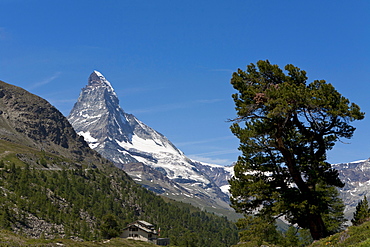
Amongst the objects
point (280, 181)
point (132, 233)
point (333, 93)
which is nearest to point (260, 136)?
point (280, 181)

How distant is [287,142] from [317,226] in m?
7.94

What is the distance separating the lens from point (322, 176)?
34562 millimetres

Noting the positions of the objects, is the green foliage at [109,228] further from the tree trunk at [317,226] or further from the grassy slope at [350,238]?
the grassy slope at [350,238]

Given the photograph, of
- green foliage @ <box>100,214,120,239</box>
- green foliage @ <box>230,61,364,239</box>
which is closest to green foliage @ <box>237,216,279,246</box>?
green foliage @ <box>230,61,364,239</box>

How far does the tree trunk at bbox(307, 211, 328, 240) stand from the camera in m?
33.7

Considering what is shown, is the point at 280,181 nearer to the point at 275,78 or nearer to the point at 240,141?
the point at 240,141

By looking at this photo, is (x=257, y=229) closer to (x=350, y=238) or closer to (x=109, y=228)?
(x=350, y=238)

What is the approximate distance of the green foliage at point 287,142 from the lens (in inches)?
1298

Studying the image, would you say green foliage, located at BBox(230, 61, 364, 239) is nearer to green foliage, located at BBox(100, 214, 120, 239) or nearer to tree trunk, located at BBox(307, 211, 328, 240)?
tree trunk, located at BBox(307, 211, 328, 240)

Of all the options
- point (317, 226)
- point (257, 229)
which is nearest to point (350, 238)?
point (317, 226)

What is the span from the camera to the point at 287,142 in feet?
117

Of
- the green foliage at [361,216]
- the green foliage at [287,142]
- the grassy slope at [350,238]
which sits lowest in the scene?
the grassy slope at [350,238]

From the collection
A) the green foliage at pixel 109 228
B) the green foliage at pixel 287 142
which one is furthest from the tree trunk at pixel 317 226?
the green foliage at pixel 109 228

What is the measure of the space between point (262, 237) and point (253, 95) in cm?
1319
